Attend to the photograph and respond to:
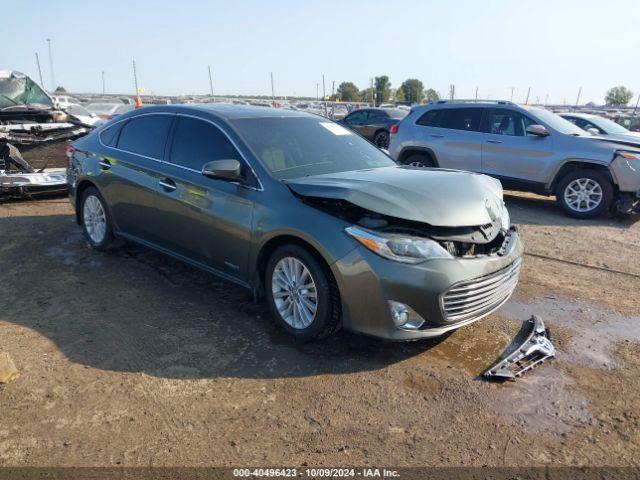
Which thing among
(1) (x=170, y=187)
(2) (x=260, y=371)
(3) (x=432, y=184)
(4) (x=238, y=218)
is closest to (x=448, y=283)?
(3) (x=432, y=184)

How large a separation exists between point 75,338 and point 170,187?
4.90 ft

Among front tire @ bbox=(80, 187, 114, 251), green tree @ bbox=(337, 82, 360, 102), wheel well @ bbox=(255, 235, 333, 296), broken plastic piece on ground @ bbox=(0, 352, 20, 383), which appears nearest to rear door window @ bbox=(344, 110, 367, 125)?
front tire @ bbox=(80, 187, 114, 251)

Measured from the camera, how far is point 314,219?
3469mm

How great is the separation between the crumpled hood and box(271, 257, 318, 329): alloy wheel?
547 millimetres

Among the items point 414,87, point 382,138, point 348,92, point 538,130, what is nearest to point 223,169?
point 538,130

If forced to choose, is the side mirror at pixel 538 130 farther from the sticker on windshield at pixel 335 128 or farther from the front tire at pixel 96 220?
the front tire at pixel 96 220

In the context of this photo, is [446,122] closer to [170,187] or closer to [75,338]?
[170,187]

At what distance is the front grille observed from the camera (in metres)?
3.27

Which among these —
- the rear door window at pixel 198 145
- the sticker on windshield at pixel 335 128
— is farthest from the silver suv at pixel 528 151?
the rear door window at pixel 198 145

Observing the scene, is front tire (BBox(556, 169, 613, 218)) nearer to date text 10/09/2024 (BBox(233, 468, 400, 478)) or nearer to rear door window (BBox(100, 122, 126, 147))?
rear door window (BBox(100, 122, 126, 147))

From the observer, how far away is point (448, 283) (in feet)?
10.5

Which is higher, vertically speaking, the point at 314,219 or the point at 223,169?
the point at 223,169

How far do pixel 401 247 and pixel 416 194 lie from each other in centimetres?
54

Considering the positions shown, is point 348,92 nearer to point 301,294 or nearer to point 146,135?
point 146,135
